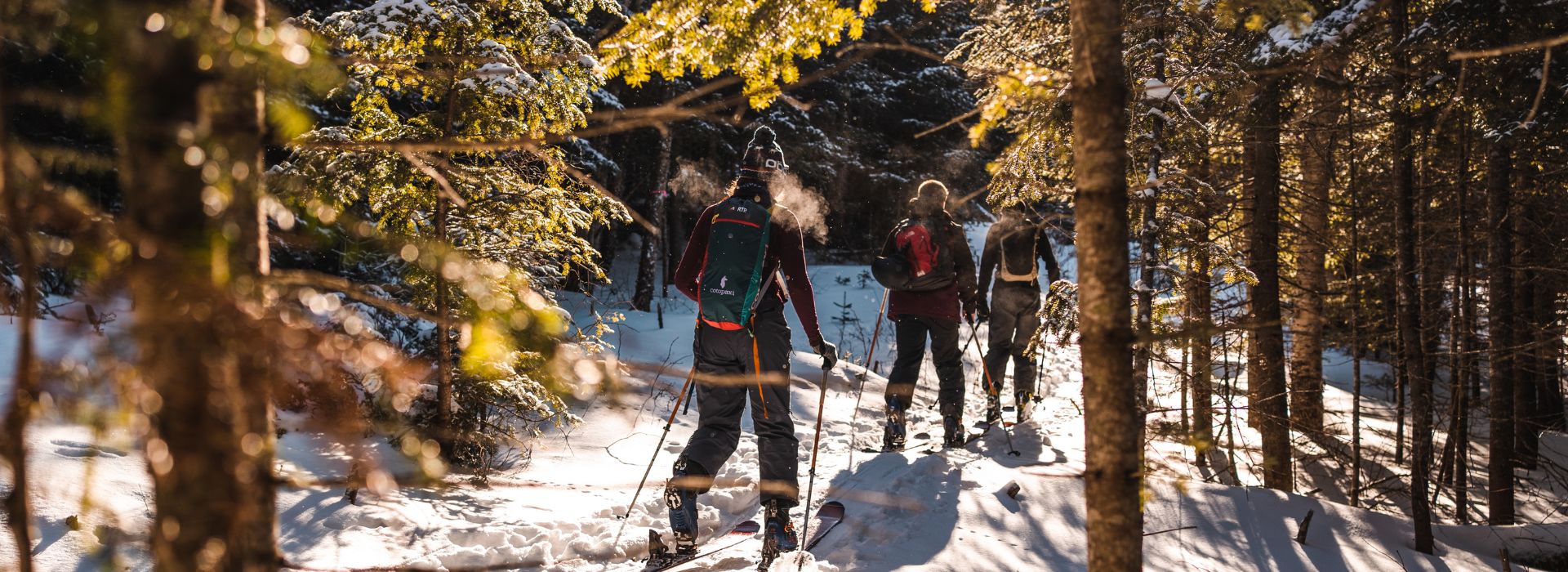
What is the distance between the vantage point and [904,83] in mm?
24469

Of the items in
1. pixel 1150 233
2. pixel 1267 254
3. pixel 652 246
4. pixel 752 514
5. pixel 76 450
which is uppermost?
pixel 652 246

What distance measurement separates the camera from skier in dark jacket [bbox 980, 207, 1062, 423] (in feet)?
26.6

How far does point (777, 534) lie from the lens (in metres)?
4.37

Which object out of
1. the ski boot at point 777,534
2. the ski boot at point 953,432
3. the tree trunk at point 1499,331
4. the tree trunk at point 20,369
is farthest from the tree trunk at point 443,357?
the tree trunk at point 1499,331

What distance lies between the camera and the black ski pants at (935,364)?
696 cm

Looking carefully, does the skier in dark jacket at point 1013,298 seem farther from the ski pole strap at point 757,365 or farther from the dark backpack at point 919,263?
the ski pole strap at point 757,365

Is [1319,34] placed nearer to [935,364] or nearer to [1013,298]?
[1013,298]

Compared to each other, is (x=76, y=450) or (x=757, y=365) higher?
(x=757, y=365)

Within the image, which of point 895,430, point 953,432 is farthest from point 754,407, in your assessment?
point 953,432

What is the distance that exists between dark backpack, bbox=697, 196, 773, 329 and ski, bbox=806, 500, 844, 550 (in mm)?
1383

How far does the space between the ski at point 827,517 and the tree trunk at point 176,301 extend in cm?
369

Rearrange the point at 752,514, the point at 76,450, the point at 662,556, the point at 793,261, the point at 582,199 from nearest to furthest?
1. the point at 76,450
2. the point at 662,556
3. the point at 793,261
4. the point at 752,514
5. the point at 582,199

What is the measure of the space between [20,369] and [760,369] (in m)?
3.58

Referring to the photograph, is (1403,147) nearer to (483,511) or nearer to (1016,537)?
(1016,537)
